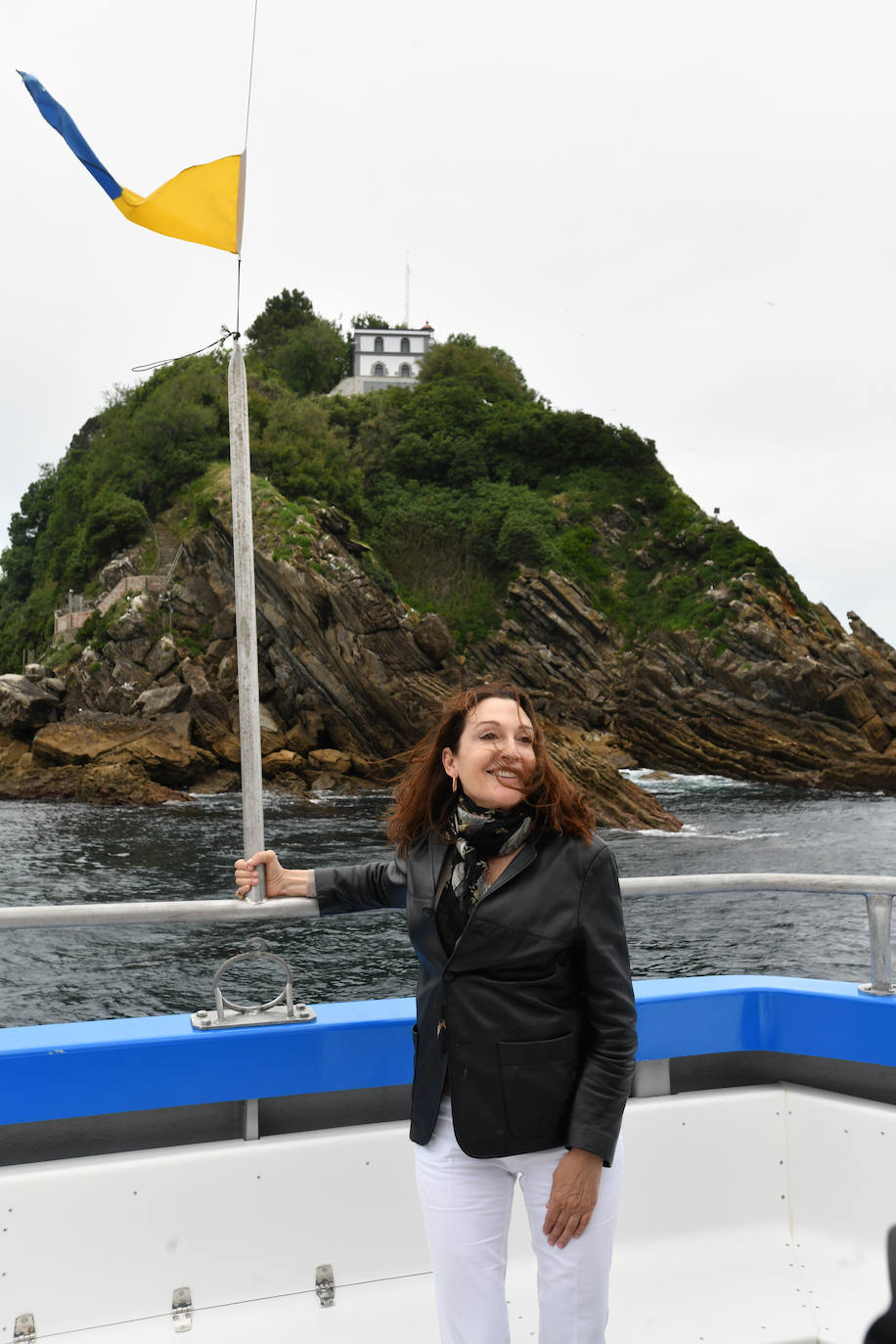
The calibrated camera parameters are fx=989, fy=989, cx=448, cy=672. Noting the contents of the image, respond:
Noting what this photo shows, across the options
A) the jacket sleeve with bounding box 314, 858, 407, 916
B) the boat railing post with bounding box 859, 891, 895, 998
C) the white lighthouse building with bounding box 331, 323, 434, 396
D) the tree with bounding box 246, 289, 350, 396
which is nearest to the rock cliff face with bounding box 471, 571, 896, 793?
the white lighthouse building with bounding box 331, 323, 434, 396

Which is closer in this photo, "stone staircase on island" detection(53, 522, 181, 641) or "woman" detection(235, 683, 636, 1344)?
"woman" detection(235, 683, 636, 1344)

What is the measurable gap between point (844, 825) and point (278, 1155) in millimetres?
24848

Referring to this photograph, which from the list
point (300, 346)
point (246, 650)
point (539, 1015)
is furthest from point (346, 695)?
point (300, 346)

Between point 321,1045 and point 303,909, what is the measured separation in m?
0.31

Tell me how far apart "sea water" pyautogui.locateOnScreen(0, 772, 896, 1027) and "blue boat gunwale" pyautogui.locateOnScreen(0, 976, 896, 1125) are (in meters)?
0.24

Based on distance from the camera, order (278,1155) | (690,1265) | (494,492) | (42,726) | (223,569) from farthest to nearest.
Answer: (494,492)
(223,569)
(42,726)
(690,1265)
(278,1155)

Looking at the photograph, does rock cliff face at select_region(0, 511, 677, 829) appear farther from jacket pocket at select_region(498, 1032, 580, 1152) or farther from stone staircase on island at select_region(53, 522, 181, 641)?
jacket pocket at select_region(498, 1032, 580, 1152)

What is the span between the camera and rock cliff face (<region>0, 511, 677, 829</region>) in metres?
27.5

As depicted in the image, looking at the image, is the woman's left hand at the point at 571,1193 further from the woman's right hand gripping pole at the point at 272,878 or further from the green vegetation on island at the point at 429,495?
the green vegetation on island at the point at 429,495

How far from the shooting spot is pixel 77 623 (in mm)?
36156

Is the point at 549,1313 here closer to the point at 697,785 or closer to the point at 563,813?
the point at 563,813

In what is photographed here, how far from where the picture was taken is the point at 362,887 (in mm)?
1760

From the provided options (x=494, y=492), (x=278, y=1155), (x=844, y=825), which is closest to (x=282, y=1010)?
(x=278, y=1155)

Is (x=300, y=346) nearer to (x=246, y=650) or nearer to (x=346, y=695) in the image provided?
(x=346, y=695)
